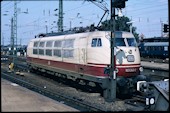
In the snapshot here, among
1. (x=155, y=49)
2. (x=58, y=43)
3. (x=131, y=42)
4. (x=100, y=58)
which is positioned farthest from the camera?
(x=155, y=49)

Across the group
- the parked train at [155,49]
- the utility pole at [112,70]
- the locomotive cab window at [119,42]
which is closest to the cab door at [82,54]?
the locomotive cab window at [119,42]

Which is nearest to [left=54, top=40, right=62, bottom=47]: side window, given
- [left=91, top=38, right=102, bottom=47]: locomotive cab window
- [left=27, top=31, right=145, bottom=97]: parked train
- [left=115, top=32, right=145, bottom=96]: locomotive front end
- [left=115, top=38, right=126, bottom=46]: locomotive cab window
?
[left=27, top=31, right=145, bottom=97]: parked train

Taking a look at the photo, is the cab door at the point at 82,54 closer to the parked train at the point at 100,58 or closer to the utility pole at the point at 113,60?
the parked train at the point at 100,58

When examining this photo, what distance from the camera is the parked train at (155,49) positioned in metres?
46.0

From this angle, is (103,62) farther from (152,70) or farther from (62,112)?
(152,70)

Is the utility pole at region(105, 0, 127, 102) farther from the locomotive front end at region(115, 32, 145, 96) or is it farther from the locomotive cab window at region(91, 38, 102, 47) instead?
the locomotive cab window at region(91, 38, 102, 47)

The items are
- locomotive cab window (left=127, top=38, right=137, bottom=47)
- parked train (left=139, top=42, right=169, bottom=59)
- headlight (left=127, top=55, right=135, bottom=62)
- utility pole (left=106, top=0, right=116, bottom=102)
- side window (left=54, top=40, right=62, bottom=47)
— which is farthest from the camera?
parked train (left=139, top=42, right=169, bottom=59)

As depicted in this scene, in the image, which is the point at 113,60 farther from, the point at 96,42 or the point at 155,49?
the point at 155,49

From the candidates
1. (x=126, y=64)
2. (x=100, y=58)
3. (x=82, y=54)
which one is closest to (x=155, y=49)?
(x=82, y=54)

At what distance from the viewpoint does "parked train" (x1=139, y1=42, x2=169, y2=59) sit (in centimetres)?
4599

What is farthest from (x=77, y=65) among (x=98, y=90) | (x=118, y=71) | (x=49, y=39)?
(x=49, y=39)

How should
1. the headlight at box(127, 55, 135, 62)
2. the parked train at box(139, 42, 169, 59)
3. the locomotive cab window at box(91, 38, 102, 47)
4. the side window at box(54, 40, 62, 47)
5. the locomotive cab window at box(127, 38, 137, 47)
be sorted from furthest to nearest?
the parked train at box(139, 42, 169, 59)
the side window at box(54, 40, 62, 47)
the locomotive cab window at box(127, 38, 137, 47)
the locomotive cab window at box(91, 38, 102, 47)
the headlight at box(127, 55, 135, 62)

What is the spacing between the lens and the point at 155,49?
48594 millimetres

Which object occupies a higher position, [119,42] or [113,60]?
[119,42]
